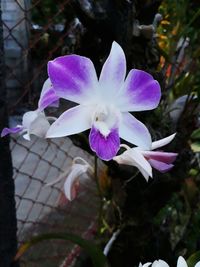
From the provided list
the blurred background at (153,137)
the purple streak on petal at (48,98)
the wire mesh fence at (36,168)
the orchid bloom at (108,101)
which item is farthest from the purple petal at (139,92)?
the wire mesh fence at (36,168)

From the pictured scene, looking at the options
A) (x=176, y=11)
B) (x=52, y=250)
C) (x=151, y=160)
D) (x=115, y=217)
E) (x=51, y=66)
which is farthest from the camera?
(x=52, y=250)

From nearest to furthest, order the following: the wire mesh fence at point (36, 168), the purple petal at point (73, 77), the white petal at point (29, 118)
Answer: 1. the purple petal at point (73, 77)
2. the white petal at point (29, 118)
3. the wire mesh fence at point (36, 168)

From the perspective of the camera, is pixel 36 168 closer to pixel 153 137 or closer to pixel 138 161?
pixel 153 137

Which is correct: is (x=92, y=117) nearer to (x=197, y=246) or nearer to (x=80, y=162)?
(x=80, y=162)

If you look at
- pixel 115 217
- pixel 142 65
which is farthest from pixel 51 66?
pixel 115 217

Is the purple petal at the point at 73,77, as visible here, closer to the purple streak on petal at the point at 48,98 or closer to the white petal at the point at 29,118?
the purple streak on petal at the point at 48,98

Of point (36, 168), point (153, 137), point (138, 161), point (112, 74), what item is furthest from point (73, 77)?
point (36, 168)

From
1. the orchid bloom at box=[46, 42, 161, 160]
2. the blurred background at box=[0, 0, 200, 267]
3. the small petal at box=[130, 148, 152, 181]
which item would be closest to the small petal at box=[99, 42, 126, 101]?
the orchid bloom at box=[46, 42, 161, 160]

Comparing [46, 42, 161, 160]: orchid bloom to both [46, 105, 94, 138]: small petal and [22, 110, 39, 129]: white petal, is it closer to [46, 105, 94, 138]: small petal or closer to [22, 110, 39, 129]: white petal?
[46, 105, 94, 138]: small petal
